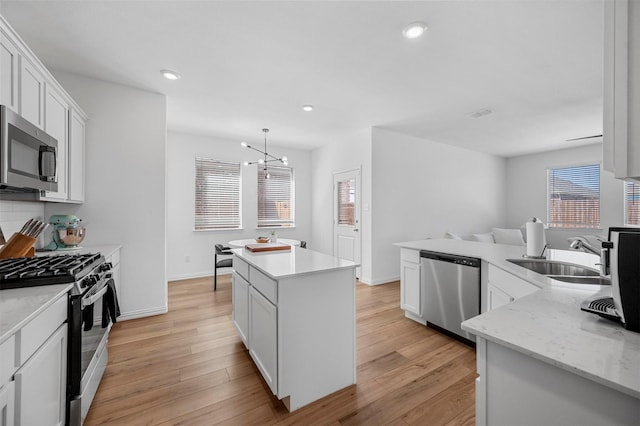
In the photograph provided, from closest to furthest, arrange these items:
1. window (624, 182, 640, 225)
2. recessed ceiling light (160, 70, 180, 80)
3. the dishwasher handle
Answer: the dishwasher handle → recessed ceiling light (160, 70, 180, 80) → window (624, 182, 640, 225)

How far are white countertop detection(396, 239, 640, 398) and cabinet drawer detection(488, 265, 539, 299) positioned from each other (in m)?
0.31

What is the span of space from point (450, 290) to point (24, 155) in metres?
3.41

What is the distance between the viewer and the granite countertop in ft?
3.07

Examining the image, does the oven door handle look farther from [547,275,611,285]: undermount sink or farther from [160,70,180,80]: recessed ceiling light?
[547,275,611,285]: undermount sink

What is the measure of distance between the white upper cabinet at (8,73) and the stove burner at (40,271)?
968 millimetres

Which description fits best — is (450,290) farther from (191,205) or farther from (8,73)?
(191,205)

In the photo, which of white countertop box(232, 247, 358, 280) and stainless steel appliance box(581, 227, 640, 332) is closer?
stainless steel appliance box(581, 227, 640, 332)

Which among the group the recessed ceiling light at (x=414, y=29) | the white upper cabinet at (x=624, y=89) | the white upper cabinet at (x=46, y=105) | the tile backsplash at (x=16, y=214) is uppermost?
the recessed ceiling light at (x=414, y=29)

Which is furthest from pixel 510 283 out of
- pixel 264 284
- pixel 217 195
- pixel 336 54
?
pixel 217 195

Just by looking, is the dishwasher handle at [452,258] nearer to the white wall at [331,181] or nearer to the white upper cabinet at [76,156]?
the white wall at [331,181]

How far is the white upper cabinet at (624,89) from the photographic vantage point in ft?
2.14

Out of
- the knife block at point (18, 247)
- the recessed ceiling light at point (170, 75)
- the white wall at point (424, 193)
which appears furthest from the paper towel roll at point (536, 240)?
the knife block at point (18, 247)

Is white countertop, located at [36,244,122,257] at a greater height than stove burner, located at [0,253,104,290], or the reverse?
stove burner, located at [0,253,104,290]

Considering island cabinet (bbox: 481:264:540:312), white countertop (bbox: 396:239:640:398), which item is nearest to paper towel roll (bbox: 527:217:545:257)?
island cabinet (bbox: 481:264:540:312)
